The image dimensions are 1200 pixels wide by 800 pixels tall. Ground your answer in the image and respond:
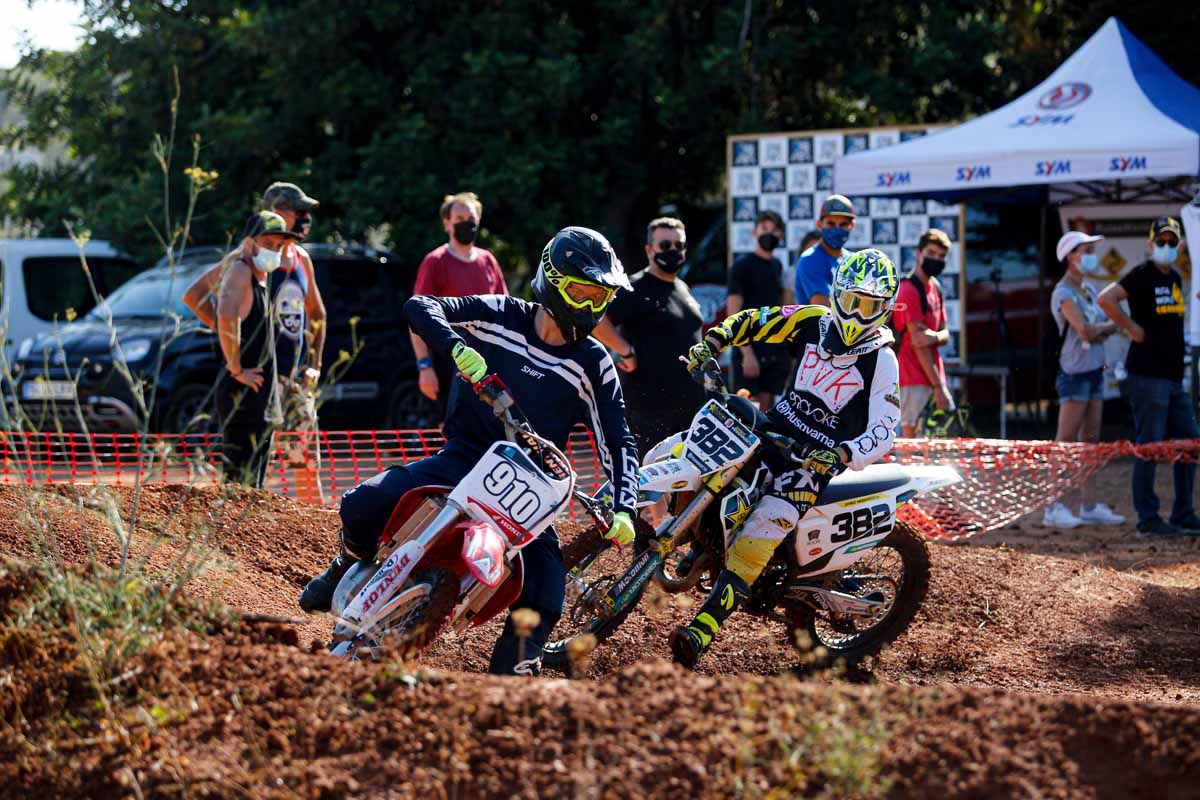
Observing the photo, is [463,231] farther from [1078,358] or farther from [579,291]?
[1078,358]

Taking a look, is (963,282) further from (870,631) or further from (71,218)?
(71,218)

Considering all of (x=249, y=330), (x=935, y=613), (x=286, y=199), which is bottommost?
(x=935, y=613)

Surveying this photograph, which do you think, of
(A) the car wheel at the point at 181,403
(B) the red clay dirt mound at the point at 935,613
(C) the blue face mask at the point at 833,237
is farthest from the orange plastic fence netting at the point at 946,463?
(A) the car wheel at the point at 181,403

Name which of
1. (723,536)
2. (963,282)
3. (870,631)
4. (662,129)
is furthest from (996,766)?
(662,129)

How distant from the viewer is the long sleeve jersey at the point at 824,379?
635 cm

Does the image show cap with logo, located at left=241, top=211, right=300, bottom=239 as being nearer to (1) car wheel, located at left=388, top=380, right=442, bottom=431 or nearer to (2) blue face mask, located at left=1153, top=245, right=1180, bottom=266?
(2) blue face mask, located at left=1153, top=245, right=1180, bottom=266

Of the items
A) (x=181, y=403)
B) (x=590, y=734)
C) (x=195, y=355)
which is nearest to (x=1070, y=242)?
(x=195, y=355)

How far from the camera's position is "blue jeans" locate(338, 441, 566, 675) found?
5230mm

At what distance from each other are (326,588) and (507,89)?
12884mm

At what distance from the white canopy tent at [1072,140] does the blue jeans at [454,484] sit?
867 centimetres

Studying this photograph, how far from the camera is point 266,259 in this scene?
25.9 ft

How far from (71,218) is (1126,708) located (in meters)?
18.4

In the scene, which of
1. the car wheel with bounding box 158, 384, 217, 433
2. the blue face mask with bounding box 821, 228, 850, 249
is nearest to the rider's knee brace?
the blue face mask with bounding box 821, 228, 850, 249

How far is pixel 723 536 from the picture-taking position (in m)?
6.33
